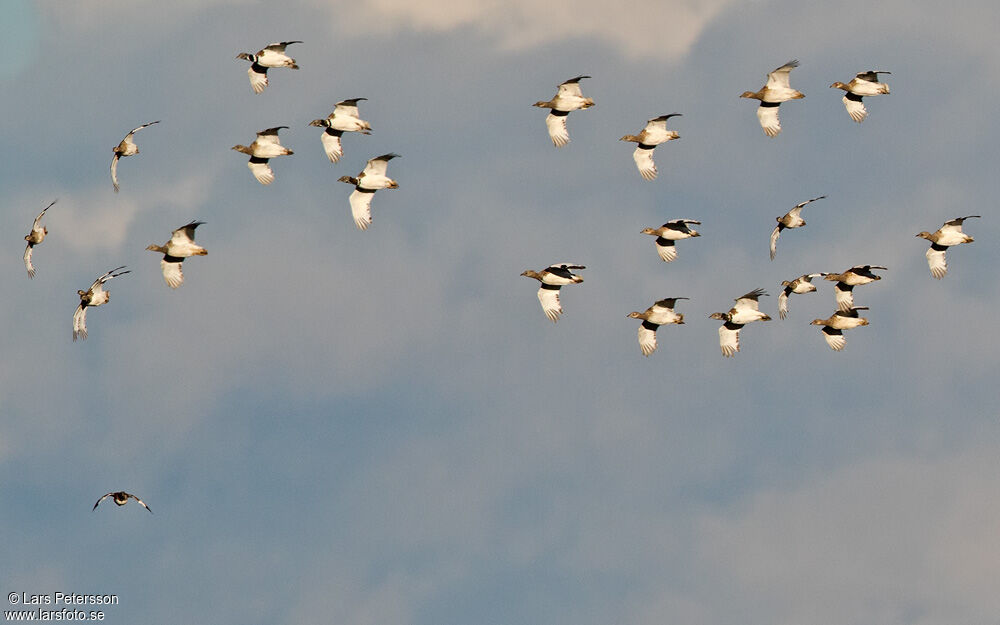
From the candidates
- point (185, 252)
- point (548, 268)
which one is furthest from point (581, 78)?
point (185, 252)

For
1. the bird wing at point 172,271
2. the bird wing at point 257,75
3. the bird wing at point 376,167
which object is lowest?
the bird wing at point 172,271

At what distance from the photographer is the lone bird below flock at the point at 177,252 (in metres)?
194

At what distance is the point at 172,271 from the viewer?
646ft

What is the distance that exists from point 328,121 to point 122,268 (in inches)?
865

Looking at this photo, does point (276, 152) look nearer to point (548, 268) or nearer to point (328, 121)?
point (328, 121)

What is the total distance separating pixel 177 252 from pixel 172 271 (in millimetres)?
2450

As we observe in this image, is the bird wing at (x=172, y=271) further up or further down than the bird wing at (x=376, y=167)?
further down

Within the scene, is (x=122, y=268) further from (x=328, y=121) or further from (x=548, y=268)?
(x=548, y=268)

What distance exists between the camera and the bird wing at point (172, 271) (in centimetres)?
19649

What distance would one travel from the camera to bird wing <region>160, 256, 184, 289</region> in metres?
196

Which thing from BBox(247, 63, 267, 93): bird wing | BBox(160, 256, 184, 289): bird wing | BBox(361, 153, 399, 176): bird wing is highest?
BBox(247, 63, 267, 93): bird wing

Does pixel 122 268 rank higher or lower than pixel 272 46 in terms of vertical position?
lower

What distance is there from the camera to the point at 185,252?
195 metres

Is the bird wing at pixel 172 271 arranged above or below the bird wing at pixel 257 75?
below
